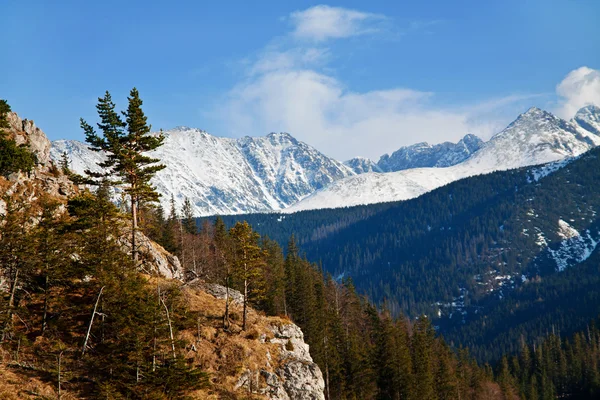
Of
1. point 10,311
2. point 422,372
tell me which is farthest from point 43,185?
point 422,372

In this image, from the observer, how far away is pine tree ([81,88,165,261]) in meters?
44.2

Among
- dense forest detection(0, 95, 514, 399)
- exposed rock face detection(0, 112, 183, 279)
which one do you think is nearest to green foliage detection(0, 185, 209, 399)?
dense forest detection(0, 95, 514, 399)

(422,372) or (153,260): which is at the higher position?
(153,260)

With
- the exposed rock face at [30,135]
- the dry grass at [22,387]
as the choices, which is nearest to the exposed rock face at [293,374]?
the dry grass at [22,387]

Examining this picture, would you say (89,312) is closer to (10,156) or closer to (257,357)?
(257,357)

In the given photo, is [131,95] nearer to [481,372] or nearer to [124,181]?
[124,181]

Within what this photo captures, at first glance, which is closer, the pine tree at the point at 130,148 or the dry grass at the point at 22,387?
the dry grass at the point at 22,387

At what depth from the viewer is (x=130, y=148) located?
46094mm

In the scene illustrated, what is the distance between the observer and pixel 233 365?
4284cm

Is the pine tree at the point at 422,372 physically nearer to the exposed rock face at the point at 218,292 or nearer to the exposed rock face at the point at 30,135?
the exposed rock face at the point at 218,292

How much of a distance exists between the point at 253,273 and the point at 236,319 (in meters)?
4.88

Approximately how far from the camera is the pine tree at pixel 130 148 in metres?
44.2

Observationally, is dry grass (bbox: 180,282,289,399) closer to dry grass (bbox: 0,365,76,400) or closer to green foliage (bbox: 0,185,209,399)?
green foliage (bbox: 0,185,209,399)

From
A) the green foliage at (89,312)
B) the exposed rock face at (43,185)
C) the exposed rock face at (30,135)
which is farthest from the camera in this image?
the exposed rock face at (30,135)
